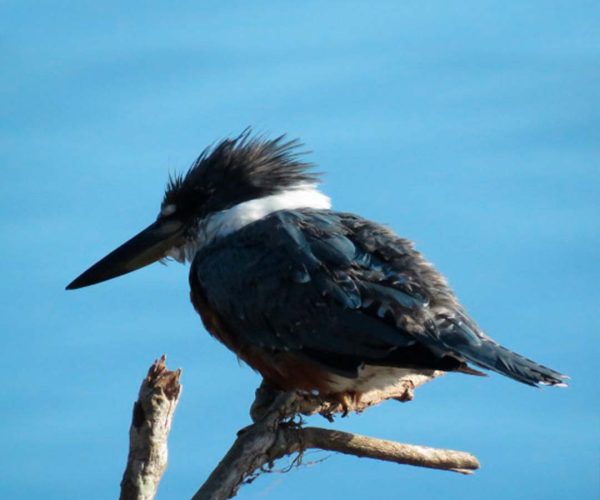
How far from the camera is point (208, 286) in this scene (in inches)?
174

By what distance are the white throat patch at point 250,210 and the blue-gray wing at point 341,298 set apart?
0.39 ft

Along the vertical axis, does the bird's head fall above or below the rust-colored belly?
above

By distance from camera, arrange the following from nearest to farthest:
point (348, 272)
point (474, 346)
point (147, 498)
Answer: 1. point (147, 498)
2. point (474, 346)
3. point (348, 272)

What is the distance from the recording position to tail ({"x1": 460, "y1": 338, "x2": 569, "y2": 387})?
3.82 m

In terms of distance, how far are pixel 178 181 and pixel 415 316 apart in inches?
51.8

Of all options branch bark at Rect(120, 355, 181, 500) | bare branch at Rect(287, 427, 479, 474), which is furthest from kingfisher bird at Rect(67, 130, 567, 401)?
branch bark at Rect(120, 355, 181, 500)

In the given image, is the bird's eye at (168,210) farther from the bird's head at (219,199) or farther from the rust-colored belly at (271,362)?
the rust-colored belly at (271,362)

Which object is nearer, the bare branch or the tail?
the tail

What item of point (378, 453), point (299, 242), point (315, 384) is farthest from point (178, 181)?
point (378, 453)

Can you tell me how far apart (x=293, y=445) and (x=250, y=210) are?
103 centimetres

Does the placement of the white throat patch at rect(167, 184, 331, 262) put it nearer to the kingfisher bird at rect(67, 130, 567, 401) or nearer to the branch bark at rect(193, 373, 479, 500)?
the kingfisher bird at rect(67, 130, 567, 401)

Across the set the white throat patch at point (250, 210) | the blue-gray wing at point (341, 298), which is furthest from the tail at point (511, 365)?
the white throat patch at point (250, 210)

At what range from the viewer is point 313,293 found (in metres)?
4.14

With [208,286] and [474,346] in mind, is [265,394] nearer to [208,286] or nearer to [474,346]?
[208,286]
